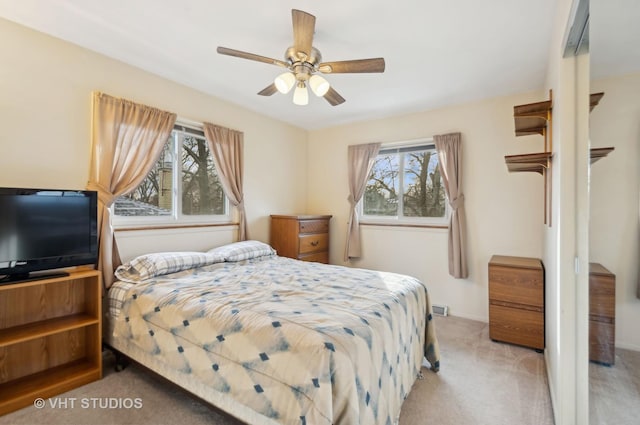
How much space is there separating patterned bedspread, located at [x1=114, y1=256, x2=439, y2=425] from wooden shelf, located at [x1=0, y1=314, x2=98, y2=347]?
0.24 m

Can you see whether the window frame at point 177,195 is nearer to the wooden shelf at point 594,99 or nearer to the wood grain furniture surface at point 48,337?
the wood grain furniture surface at point 48,337

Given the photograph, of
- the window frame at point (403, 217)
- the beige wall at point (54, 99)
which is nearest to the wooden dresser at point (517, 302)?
the window frame at point (403, 217)

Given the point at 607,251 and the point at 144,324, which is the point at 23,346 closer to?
the point at 144,324

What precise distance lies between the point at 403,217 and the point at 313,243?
1290 mm

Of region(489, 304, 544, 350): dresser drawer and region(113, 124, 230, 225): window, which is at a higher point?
region(113, 124, 230, 225): window

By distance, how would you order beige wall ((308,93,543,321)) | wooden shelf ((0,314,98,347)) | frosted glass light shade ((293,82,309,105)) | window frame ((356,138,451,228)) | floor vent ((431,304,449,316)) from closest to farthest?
wooden shelf ((0,314,98,347))
frosted glass light shade ((293,82,309,105))
beige wall ((308,93,543,321))
floor vent ((431,304,449,316))
window frame ((356,138,451,228))

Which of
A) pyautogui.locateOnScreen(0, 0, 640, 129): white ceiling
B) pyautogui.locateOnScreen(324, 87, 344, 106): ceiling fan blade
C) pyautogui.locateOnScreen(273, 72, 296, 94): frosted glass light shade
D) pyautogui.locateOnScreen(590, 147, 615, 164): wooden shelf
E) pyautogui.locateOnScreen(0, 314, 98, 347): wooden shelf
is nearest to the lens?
pyautogui.locateOnScreen(590, 147, 615, 164): wooden shelf

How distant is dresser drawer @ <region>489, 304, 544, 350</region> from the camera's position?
2684 millimetres

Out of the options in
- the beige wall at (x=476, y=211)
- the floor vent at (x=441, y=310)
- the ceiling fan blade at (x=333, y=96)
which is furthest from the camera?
the floor vent at (x=441, y=310)

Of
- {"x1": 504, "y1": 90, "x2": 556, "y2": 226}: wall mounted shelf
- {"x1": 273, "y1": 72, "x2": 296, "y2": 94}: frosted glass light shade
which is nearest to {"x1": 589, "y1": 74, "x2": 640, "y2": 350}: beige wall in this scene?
{"x1": 504, "y1": 90, "x2": 556, "y2": 226}: wall mounted shelf

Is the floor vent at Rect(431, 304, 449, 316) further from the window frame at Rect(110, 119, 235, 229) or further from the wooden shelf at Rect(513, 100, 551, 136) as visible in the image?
the window frame at Rect(110, 119, 235, 229)

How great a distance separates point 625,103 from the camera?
1090mm

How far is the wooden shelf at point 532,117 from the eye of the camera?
83.6 inches

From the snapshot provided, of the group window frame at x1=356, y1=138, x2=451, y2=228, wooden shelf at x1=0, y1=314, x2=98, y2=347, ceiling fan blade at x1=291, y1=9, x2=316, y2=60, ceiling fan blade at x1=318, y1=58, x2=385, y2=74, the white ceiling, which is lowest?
wooden shelf at x1=0, y1=314, x2=98, y2=347
